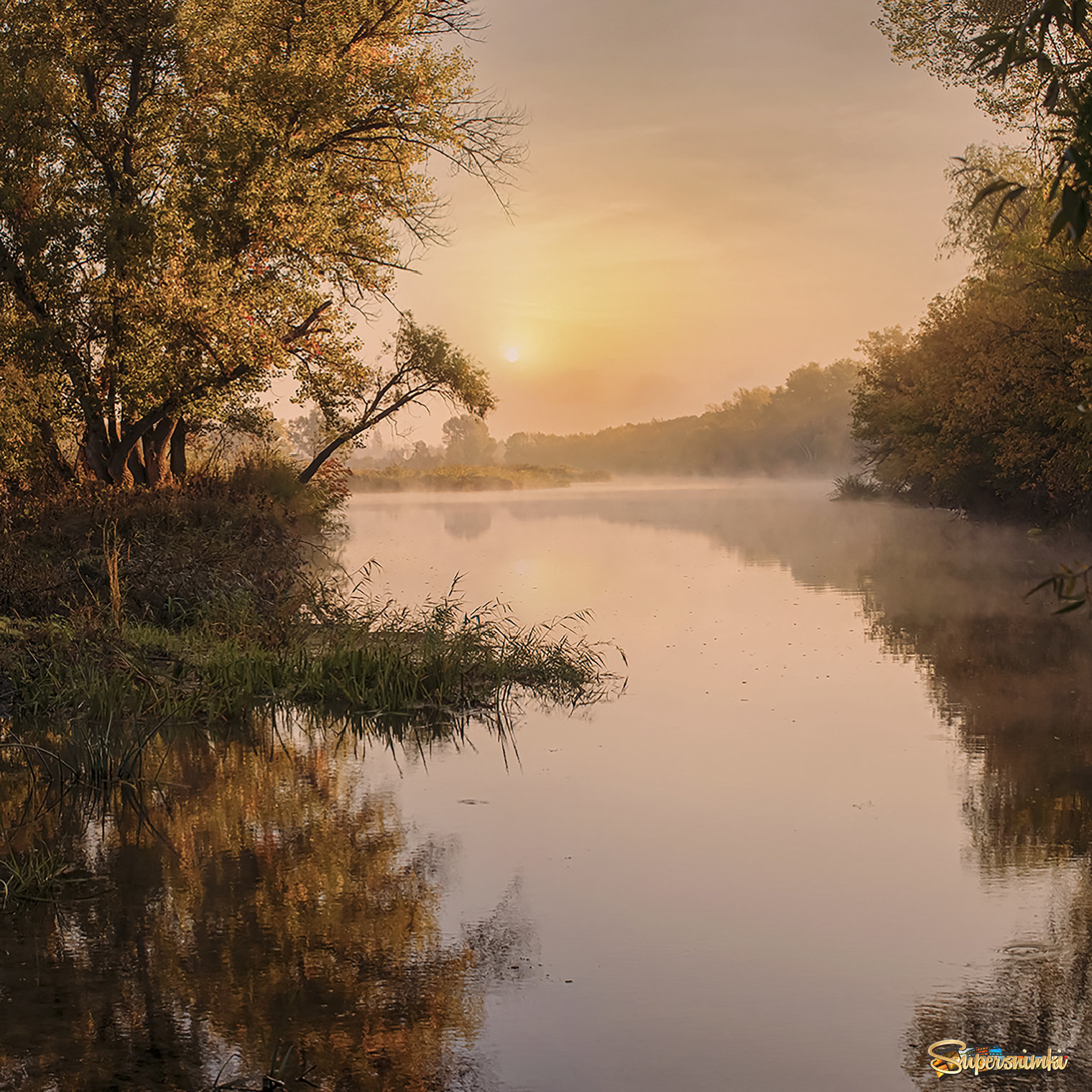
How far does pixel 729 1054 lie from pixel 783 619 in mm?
15104

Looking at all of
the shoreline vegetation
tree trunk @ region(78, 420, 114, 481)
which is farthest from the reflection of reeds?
tree trunk @ region(78, 420, 114, 481)

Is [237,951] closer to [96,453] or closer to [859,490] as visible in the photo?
[96,453]

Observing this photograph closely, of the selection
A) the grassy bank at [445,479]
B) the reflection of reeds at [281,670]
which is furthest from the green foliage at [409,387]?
the grassy bank at [445,479]

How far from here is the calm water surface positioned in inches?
202

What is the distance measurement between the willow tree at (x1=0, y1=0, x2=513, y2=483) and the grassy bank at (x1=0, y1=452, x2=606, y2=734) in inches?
117

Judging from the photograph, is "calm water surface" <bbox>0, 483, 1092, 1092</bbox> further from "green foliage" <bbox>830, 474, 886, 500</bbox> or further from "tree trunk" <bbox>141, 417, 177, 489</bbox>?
"green foliage" <bbox>830, 474, 886, 500</bbox>

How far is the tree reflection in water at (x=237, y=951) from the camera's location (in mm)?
5020

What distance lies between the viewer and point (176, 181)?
22.1 m

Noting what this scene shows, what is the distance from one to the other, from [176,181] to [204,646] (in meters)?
11.4

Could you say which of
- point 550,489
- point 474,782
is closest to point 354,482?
point 550,489

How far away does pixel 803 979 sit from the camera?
5.81 meters

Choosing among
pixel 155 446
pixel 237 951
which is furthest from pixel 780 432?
pixel 237 951

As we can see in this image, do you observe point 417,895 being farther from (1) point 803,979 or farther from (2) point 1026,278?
(2) point 1026,278

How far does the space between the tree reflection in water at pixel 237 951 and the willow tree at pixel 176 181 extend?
521 inches
